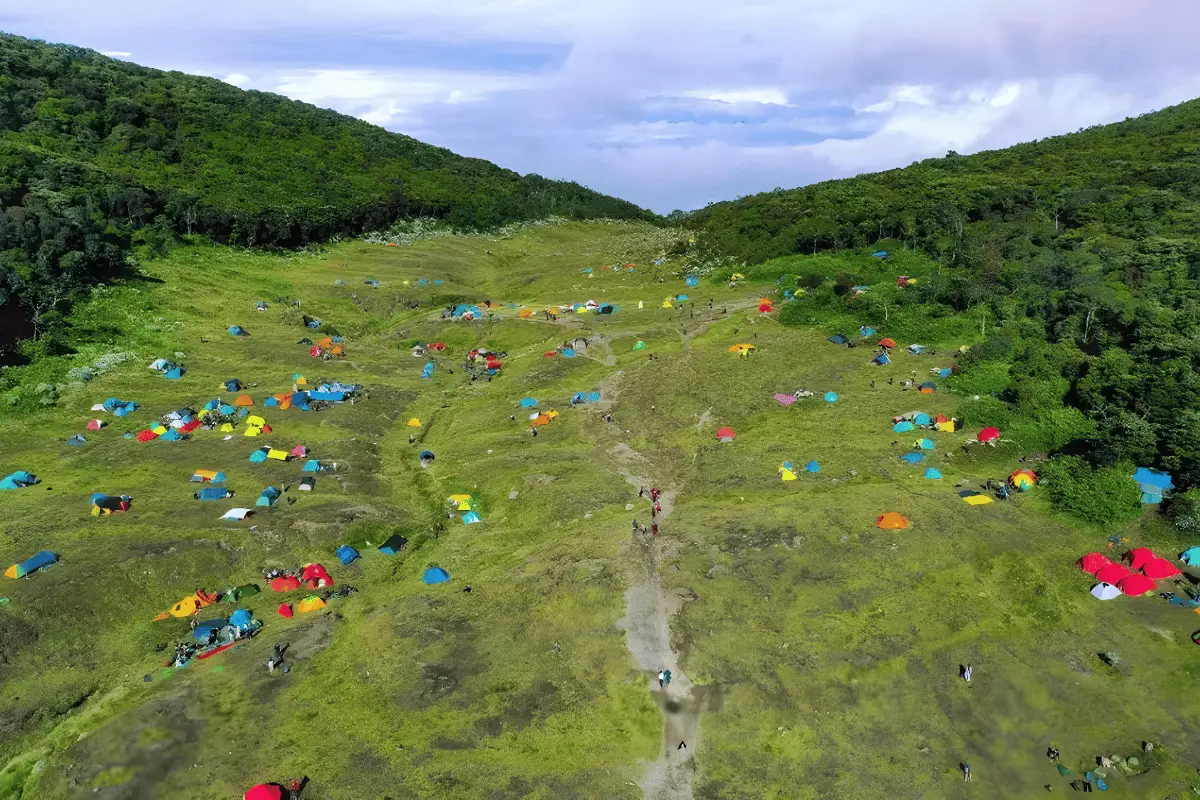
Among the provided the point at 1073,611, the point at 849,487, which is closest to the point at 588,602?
the point at 849,487

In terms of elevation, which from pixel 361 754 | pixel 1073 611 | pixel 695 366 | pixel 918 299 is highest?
pixel 918 299

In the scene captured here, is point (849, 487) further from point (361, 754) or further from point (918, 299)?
point (918, 299)

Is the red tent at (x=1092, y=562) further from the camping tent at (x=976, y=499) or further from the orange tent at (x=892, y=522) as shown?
the orange tent at (x=892, y=522)

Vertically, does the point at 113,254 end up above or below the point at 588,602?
above

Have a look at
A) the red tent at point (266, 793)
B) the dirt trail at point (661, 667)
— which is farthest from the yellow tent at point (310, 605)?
the dirt trail at point (661, 667)

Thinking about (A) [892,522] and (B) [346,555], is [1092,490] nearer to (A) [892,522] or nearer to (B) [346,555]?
(A) [892,522]

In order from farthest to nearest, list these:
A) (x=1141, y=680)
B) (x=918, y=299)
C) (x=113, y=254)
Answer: (x=113, y=254)
(x=918, y=299)
(x=1141, y=680)

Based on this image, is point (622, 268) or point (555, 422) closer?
point (555, 422)
